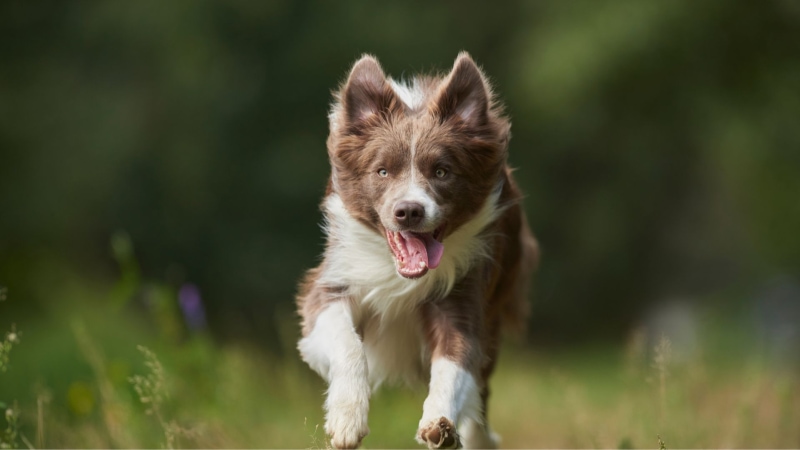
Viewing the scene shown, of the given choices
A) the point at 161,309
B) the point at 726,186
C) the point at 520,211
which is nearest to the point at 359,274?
the point at 520,211

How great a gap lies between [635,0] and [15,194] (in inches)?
326

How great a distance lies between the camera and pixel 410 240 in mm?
5371

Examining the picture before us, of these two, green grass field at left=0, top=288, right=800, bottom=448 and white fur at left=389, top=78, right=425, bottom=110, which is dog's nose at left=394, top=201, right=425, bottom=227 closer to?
white fur at left=389, top=78, right=425, bottom=110

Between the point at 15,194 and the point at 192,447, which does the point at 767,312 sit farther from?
the point at 15,194

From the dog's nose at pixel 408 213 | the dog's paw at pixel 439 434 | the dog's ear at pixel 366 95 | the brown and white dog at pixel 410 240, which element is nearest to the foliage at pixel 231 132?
the brown and white dog at pixel 410 240

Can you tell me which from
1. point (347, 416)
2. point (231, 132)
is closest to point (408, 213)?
point (347, 416)

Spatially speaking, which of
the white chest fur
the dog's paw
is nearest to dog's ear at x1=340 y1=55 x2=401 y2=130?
the white chest fur

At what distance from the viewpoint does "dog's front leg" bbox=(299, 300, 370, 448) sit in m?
4.96

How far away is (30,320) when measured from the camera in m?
11.8

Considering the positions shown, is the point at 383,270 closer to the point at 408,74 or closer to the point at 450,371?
the point at 450,371

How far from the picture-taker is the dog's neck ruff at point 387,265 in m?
5.74

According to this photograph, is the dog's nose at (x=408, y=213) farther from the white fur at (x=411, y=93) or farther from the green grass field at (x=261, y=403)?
the green grass field at (x=261, y=403)

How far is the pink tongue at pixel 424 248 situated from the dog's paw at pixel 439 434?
2.62ft

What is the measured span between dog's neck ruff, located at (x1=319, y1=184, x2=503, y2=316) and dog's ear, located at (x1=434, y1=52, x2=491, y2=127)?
0.43m
